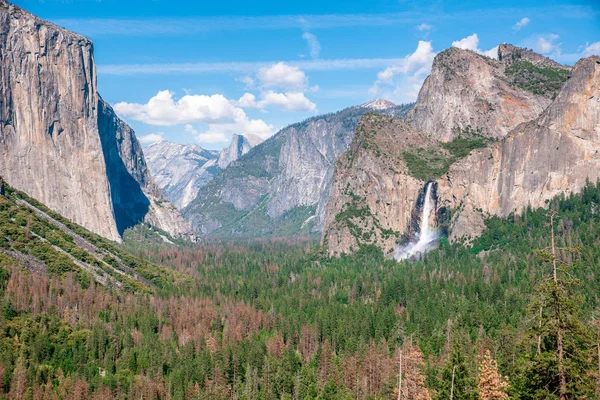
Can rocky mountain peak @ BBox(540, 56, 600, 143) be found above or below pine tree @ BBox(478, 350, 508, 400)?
above

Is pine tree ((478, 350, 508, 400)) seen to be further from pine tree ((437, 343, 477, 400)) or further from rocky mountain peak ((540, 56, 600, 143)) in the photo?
rocky mountain peak ((540, 56, 600, 143))

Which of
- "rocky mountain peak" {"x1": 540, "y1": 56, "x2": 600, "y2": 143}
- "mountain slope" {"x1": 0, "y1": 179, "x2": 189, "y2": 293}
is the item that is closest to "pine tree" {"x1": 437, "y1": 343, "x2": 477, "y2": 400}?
"mountain slope" {"x1": 0, "y1": 179, "x2": 189, "y2": 293}

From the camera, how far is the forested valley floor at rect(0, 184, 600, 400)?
55.7 meters

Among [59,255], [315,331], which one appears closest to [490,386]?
[315,331]

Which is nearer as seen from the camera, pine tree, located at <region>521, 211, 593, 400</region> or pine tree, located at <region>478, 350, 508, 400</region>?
pine tree, located at <region>521, 211, 593, 400</region>

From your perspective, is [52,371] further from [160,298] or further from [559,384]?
[559,384]

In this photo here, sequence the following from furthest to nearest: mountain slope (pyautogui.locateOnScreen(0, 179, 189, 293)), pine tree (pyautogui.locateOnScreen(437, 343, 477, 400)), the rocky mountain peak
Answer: the rocky mountain peak → mountain slope (pyautogui.locateOnScreen(0, 179, 189, 293)) → pine tree (pyautogui.locateOnScreen(437, 343, 477, 400))

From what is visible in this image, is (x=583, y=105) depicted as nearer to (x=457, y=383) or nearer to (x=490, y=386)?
(x=457, y=383)

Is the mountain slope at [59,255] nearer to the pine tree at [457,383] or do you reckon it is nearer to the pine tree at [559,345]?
the pine tree at [457,383]

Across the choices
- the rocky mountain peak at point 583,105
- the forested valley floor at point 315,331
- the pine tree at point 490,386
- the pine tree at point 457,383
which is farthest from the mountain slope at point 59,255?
the rocky mountain peak at point 583,105

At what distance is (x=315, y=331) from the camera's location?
123m

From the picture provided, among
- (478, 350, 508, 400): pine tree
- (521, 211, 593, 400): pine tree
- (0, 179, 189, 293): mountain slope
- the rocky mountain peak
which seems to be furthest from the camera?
the rocky mountain peak

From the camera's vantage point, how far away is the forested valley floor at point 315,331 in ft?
183

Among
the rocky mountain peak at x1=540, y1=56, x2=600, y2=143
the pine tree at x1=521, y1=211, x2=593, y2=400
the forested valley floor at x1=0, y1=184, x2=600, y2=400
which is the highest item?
the rocky mountain peak at x1=540, y1=56, x2=600, y2=143
